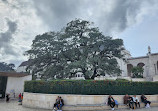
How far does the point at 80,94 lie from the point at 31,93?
5182 mm

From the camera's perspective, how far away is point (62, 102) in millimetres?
10828

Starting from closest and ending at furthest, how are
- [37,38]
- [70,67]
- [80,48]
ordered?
[70,67], [80,48], [37,38]

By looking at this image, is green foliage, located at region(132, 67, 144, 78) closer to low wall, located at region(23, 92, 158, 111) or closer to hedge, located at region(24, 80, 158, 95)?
hedge, located at region(24, 80, 158, 95)

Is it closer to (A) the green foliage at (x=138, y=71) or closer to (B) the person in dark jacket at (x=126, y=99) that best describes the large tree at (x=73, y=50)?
(B) the person in dark jacket at (x=126, y=99)

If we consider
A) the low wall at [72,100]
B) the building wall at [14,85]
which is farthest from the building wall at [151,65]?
the building wall at [14,85]

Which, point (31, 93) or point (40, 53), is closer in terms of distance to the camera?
point (31, 93)

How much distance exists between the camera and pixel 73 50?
16.4 metres

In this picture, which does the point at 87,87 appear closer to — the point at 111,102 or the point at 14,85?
the point at 111,102

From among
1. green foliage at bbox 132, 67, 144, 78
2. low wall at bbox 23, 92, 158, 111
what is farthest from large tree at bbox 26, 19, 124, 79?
green foliage at bbox 132, 67, 144, 78

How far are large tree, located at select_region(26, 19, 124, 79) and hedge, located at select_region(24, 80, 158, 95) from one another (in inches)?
141

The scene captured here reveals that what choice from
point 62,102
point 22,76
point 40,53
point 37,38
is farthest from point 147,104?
point 22,76

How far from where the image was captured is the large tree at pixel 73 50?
53.7ft

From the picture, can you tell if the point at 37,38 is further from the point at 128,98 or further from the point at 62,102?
the point at 128,98

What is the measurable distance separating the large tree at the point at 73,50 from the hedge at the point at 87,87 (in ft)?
11.7
